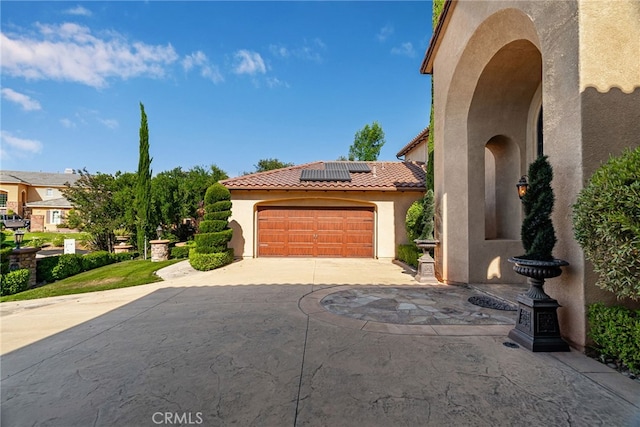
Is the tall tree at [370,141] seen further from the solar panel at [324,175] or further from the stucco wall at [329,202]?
the stucco wall at [329,202]

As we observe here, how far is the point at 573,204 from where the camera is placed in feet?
11.0

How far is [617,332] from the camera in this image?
115 inches

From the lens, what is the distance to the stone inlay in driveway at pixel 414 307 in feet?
15.1

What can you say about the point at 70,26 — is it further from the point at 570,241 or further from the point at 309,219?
the point at 570,241

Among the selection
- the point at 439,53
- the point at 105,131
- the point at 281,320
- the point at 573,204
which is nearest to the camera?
the point at 573,204

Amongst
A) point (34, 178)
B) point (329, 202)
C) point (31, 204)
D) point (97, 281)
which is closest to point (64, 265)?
point (97, 281)

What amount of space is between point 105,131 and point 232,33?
1086cm

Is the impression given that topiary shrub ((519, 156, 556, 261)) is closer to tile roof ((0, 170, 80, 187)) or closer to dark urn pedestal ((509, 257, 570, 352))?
dark urn pedestal ((509, 257, 570, 352))

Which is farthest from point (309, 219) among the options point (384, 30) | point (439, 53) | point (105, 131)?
point (105, 131)

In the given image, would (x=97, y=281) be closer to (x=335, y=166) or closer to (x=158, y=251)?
(x=158, y=251)

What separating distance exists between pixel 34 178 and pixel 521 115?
177ft

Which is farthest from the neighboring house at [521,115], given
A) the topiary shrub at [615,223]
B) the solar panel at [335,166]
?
the solar panel at [335,166]

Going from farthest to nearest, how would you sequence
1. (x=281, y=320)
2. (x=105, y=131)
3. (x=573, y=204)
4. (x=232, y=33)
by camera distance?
1. (x=105, y=131)
2. (x=232, y=33)
3. (x=281, y=320)
4. (x=573, y=204)

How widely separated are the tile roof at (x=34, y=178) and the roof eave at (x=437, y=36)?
43.2 m
